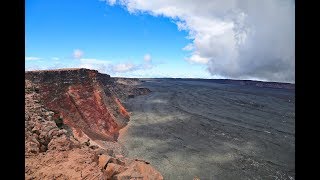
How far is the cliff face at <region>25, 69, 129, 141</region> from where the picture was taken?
2927cm

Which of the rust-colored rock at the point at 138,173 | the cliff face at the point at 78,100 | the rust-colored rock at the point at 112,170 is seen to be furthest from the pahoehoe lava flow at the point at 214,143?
the rust-colored rock at the point at 112,170

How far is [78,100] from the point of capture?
32.1 metres

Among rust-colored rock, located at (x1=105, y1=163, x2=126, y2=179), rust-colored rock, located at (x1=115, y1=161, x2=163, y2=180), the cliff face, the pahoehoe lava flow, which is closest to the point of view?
rust-colored rock, located at (x1=115, y1=161, x2=163, y2=180)

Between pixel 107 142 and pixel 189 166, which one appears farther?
pixel 107 142

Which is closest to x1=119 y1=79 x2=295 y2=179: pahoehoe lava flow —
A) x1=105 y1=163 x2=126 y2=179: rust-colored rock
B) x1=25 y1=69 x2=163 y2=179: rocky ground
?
x1=25 y1=69 x2=163 y2=179: rocky ground

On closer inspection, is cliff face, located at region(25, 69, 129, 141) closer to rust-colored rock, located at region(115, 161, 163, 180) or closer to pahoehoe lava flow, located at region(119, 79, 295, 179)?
pahoehoe lava flow, located at region(119, 79, 295, 179)

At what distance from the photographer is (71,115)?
29.7 meters

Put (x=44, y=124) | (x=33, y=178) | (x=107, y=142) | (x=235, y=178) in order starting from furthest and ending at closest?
(x=107, y=142), (x=235, y=178), (x=44, y=124), (x=33, y=178)

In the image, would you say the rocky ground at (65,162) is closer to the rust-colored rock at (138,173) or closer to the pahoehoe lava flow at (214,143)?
the rust-colored rock at (138,173)

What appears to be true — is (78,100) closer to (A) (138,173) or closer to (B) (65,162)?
(B) (65,162)

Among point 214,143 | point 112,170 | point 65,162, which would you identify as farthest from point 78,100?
point 112,170
